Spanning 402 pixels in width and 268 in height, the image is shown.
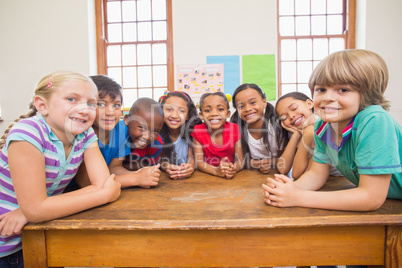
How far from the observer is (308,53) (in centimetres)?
336

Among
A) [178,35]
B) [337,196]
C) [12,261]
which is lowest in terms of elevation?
[12,261]

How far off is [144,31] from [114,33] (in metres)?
0.48

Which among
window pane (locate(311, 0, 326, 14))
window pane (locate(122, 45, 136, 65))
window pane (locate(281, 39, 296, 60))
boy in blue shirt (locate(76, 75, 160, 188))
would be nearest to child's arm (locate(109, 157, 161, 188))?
boy in blue shirt (locate(76, 75, 160, 188))

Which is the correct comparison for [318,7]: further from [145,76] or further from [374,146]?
[374,146]

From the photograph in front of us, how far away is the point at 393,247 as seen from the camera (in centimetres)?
65

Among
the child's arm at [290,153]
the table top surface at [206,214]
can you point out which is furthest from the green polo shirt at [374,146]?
the child's arm at [290,153]

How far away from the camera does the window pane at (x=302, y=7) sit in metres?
3.30

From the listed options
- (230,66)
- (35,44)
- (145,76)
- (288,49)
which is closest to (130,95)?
(145,76)

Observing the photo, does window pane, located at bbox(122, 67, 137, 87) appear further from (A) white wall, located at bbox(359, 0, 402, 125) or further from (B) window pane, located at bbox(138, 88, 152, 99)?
(A) white wall, located at bbox(359, 0, 402, 125)

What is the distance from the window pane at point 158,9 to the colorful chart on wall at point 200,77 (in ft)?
2.82

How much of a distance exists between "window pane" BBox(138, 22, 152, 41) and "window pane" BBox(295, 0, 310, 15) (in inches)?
87.7

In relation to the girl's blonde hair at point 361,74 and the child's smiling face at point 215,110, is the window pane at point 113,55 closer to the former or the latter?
the child's smiling face at point 215,110

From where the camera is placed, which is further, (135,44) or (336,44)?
(135,44)

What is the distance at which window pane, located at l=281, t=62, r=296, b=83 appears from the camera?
10.9 ft
